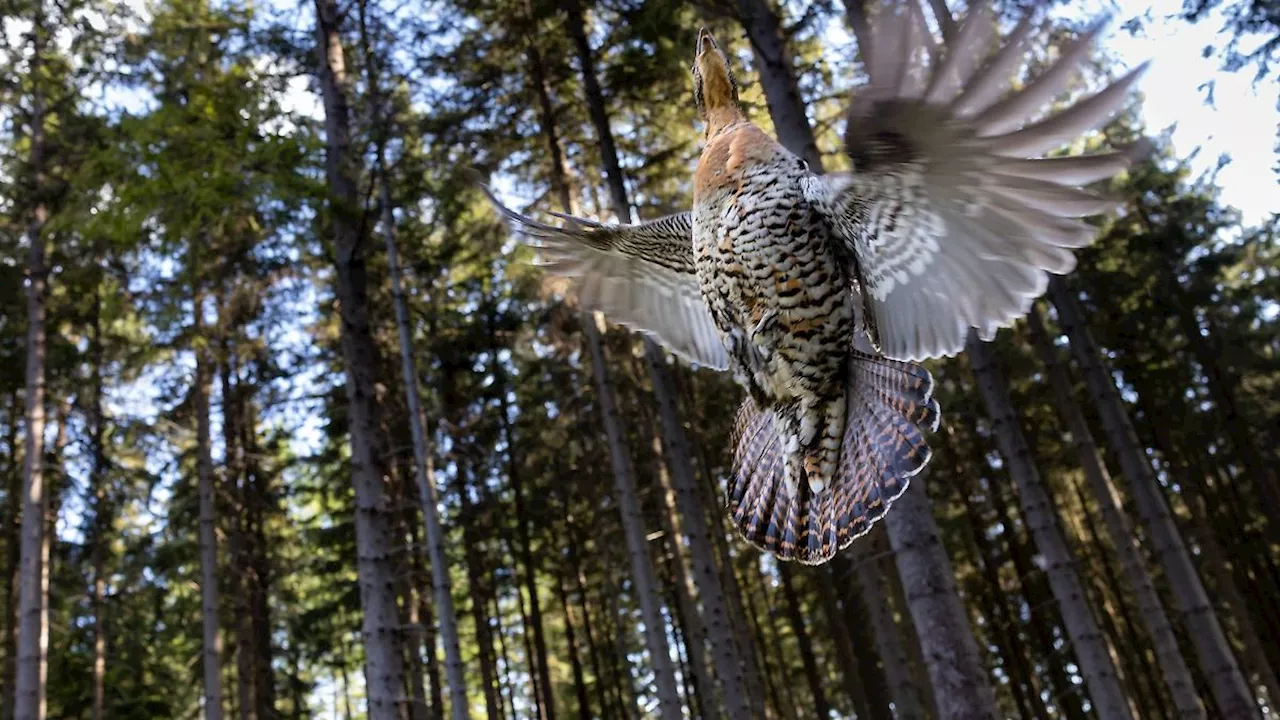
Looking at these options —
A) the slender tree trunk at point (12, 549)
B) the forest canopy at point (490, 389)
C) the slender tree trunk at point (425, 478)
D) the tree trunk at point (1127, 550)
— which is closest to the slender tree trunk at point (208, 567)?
the forest canopy at point (490, 389)

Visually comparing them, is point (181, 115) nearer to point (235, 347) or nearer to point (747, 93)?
point (747, 93)

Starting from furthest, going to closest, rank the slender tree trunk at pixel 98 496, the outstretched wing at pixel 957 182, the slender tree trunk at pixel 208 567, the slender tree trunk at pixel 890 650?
the slender tree trunk at pixel 98 496, the slender tree trunk at pixel 890 650, the slender tree trunk at pixel 208 567, the outstretched wing at pixel 957 182

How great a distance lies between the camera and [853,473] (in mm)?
2287

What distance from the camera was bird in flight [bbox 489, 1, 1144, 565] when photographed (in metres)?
1.79

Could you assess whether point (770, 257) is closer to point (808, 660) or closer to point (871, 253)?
point (871, 253)

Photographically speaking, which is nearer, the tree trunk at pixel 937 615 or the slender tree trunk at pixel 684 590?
the tree trunk at pixel 937 615

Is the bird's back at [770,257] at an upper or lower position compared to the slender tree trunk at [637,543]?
lower

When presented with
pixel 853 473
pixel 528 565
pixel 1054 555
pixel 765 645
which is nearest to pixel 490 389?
pixel 528 565

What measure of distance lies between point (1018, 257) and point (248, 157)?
8329mm

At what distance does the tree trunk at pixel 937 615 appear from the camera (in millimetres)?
4438

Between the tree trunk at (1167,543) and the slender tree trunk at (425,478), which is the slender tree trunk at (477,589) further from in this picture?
the tree trunk at (1167,543)

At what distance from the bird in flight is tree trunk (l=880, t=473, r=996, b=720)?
8.30ft

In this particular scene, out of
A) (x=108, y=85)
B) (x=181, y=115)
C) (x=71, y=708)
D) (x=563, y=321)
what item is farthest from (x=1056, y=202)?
(x=71, y=708)

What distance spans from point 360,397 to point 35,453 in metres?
6.45
